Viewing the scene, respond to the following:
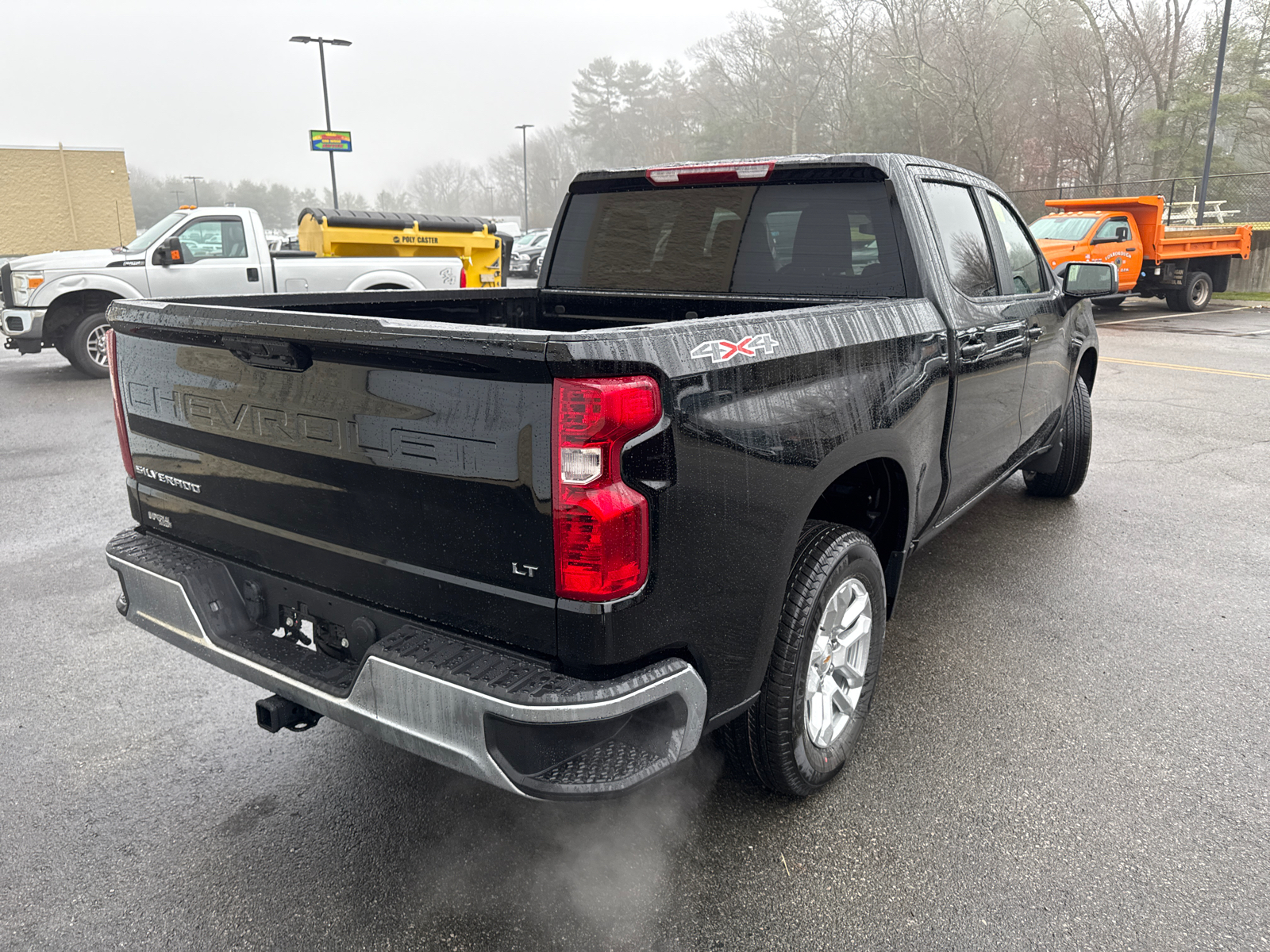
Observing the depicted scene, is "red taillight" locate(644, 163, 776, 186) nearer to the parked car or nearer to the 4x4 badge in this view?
the 4x4 badge

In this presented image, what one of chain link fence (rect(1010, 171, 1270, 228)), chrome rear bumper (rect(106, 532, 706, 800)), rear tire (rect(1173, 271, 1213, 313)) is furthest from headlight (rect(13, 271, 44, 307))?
chain link fence (rect(1010, 171, 1270, 228))

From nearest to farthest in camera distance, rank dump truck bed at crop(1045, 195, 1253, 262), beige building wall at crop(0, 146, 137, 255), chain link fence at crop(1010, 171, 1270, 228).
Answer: dump truck bed at crop(1045, 195, 1253, 262)
chain link fence at crop(1010, 171, 1270, 228)
beige building wall at crop(0, 146, 137, 255)

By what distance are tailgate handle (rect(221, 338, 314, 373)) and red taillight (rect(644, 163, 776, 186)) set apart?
1908mm

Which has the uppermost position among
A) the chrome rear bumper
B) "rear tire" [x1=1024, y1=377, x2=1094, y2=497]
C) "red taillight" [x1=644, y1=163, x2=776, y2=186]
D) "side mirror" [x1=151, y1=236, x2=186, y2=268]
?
"red taillight" [x1=644, y1=163, x2=776, y2=186]

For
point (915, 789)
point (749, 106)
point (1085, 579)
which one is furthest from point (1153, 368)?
point (749, 106)

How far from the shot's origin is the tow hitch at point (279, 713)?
7.89 feet

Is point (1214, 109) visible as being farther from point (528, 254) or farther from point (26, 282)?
point (26, 282)

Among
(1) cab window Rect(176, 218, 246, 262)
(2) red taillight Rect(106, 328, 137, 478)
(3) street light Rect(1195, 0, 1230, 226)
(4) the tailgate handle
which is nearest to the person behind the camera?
(4) the tailgate handle

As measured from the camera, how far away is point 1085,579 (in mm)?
4598

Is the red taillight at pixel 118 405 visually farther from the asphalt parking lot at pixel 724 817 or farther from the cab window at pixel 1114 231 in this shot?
the cab window at pixel 1114 231

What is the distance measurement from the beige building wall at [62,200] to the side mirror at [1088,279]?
130 ft

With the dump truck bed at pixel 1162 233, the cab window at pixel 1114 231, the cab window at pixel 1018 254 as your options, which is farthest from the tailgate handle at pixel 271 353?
the dump truck bed at pixel 1162 233

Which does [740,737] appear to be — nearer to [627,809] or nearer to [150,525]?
[627,809]

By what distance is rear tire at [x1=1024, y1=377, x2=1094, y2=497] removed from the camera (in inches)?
220
